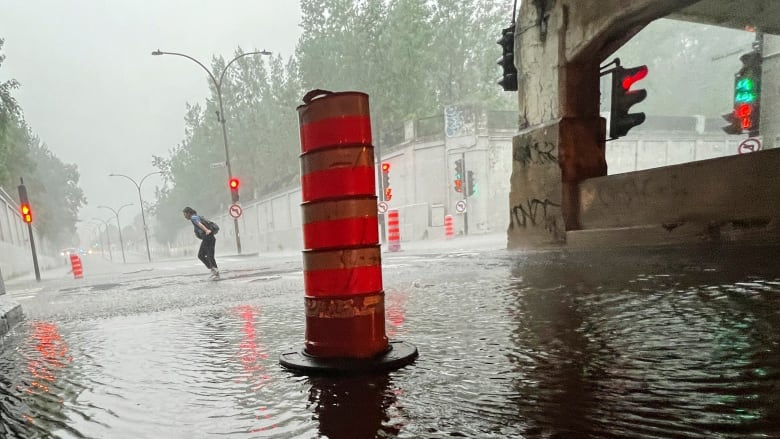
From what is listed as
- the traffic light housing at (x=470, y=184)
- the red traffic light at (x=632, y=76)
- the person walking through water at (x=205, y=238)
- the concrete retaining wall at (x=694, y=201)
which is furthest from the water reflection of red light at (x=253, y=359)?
the traffic light housing at (x=470, y=184)

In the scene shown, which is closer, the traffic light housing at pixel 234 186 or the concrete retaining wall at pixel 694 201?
the concrete retaining wall at pixel 694 201

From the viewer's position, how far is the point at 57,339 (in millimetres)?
3354

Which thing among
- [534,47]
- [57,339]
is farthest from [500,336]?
[534,47]

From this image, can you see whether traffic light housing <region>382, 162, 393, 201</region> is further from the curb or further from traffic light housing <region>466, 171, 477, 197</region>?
the curb

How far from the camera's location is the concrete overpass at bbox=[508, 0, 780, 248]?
514 cm

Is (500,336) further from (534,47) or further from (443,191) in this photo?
(443,191)

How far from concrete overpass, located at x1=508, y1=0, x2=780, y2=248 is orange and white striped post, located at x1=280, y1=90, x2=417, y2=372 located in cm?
511

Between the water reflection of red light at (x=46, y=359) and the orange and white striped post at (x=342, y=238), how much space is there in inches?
51.1

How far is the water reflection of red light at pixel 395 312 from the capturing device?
2831mm

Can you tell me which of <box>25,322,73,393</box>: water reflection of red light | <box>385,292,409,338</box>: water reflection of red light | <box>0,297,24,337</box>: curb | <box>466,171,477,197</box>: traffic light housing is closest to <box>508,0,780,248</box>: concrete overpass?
<box>385,292,409,338</box>: water reflection of red light

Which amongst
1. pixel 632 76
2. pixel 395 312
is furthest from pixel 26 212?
pixel 632 76

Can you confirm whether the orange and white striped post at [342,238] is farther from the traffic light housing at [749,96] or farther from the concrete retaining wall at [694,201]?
the traffic light housing at [749,96]

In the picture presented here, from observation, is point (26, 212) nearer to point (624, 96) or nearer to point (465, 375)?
point (624, 96)

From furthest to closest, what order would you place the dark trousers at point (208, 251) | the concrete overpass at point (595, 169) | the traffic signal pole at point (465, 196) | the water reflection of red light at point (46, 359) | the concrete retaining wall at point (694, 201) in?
1. the traffic signal pole at point (465, 196)
2. the dark trousers at point (208, 251)
3. the concrete overpass at point (595, 169)
4. the concrete retaining wall at point (694, 201)
5. the water reflection of red light at point (46, 359)
